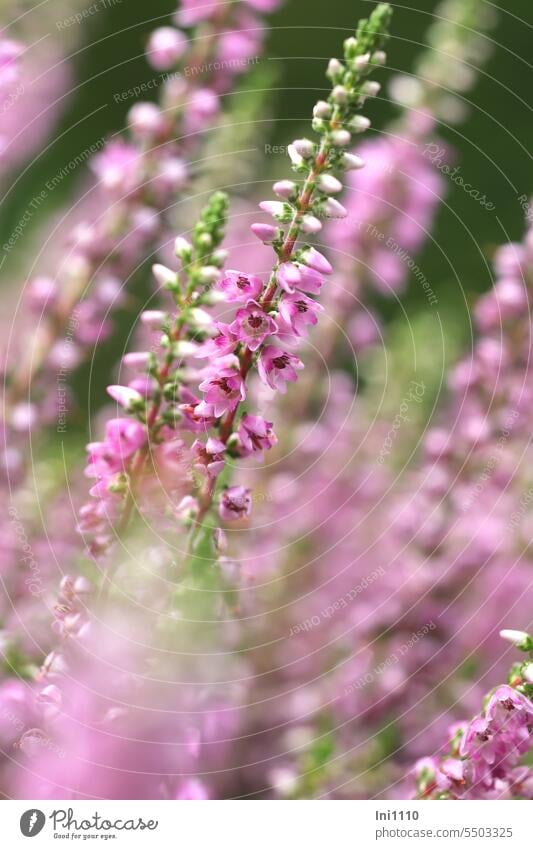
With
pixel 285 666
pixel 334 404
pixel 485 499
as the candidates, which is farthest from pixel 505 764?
pixel 334 404

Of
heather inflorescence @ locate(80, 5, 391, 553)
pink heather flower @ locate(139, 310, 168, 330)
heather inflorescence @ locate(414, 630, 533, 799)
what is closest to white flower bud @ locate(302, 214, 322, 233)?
heather inflorescence @ locate(80, 5, 391, 553)

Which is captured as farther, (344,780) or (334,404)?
(334,404)

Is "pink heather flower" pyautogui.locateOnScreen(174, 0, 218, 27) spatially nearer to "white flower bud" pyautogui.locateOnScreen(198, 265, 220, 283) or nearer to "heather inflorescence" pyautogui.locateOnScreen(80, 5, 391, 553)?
"heather inflorescence" pyautogui.locateOnScreen(80, 5, 391, 553)

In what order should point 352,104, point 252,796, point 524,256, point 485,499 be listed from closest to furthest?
point 352,104, point 252,796, point 524,256, point 485,499

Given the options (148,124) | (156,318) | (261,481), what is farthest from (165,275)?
(261,481)

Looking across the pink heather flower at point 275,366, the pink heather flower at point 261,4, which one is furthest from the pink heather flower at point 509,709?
the pink heather flower at point 261,4

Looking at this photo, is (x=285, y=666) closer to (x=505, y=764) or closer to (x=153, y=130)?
(x=505, y=764)

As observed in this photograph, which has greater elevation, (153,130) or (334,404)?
(153,130)
